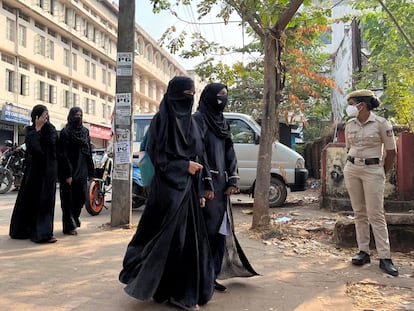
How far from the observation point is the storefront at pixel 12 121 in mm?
22938

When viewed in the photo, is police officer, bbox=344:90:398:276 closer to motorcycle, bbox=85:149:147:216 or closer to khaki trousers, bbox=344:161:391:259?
khaki trousers, bbox=344:161:391:259

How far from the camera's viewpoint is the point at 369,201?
14.7 ft

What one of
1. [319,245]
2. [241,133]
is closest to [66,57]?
[241,133]

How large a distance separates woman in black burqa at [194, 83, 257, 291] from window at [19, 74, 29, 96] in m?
25.1

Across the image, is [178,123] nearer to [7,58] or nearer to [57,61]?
[7,58]

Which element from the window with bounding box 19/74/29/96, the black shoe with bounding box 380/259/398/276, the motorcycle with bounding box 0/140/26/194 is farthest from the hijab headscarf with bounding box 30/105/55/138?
the window with bounding box 19/74/29/96

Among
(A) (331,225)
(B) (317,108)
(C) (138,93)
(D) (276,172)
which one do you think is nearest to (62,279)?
(A) (331,225)

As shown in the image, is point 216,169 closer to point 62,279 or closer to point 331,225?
point 62,279

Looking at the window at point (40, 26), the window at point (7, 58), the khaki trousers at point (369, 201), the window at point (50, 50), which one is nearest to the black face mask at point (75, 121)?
the khaki trousers at point (369, 201)

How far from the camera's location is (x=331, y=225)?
23.1 ft

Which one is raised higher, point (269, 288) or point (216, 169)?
point (216, 169)

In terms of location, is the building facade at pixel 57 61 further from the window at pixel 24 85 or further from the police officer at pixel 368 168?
the police officer at pixel 368 168

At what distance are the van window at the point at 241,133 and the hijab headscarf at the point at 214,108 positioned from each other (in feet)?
18.1

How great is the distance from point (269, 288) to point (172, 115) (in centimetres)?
180
